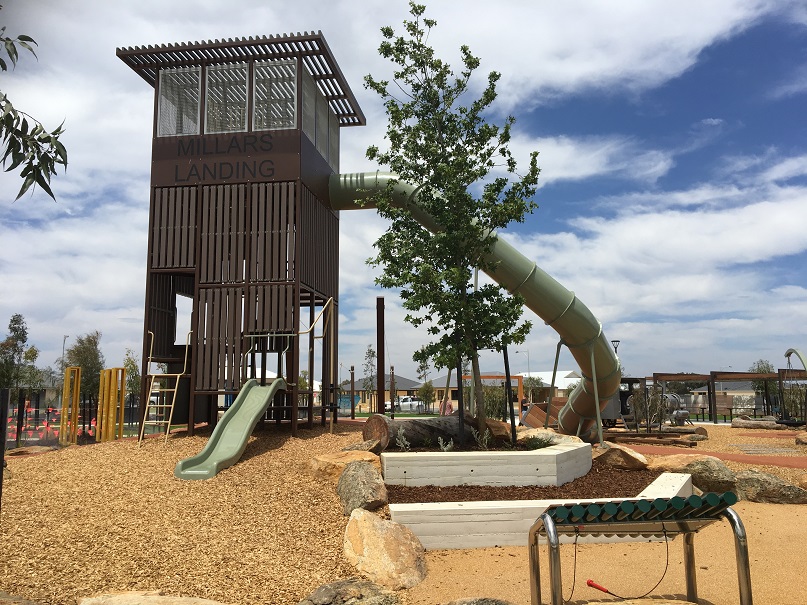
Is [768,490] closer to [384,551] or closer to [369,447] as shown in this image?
[369,447]

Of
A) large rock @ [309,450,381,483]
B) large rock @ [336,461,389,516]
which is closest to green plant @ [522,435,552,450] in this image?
large rock @ [309,450,381,483]

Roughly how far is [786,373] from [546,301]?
62.6ft

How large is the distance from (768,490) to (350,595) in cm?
721

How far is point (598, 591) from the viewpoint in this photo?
5.80m

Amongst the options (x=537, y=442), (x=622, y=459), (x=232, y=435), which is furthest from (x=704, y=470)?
(x=232, y=435)

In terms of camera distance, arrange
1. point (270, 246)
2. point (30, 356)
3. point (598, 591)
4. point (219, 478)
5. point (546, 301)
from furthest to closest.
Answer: point (30, 356) → point (546, 301) → point (270, 246) → point (219, 478) → point (598, 591)

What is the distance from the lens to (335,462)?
28.9 feet

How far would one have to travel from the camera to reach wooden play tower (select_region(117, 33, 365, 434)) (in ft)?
43.2

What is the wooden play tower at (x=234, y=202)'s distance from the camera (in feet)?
43.2

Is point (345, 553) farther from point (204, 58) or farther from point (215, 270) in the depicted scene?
point (204, 58)

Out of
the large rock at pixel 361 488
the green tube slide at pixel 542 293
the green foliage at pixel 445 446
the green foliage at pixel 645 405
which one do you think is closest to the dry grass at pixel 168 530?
the large rock at pixel 361 488

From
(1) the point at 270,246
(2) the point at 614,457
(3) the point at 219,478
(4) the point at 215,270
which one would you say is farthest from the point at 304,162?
(2) the point at 614,457

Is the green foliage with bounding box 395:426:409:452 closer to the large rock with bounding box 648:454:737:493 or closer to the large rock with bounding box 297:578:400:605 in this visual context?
the large rock with bounding box 648:454:737:493

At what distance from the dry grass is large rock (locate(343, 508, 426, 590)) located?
199mm
